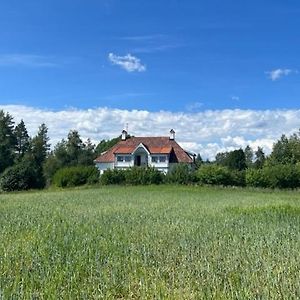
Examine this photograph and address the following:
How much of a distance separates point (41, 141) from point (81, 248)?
98342mm

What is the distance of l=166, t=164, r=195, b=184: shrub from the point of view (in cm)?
6034

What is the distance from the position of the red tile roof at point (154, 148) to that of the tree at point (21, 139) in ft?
105

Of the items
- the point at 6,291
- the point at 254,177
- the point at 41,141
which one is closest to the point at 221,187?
the point at 254,177

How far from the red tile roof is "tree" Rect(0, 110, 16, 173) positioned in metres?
23.1

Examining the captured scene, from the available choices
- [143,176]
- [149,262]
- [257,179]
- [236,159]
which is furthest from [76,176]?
[149,262]

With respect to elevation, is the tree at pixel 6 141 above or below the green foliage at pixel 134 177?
above

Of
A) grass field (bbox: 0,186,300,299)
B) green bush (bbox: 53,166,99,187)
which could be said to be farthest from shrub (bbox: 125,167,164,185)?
grass field (bbox: 0,186,300,299)

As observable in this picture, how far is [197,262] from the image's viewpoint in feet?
29.9

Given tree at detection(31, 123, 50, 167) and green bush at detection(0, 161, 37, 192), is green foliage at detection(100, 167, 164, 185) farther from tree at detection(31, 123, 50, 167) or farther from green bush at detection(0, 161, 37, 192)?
tree at detection(31, 123, 50, 167)

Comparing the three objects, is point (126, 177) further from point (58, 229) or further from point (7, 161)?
point (58, 229)

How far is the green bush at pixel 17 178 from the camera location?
62.2 meters

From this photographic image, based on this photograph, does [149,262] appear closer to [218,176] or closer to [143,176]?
[218,176]

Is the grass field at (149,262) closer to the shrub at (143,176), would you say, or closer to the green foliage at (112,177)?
the shrub at (143,176)

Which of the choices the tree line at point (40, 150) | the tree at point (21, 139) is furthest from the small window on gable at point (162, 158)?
the tree at point (21, 139)
